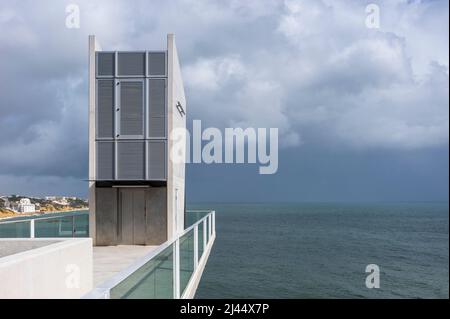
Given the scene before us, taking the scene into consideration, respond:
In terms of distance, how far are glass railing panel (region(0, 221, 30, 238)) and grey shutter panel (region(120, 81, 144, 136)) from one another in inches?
169

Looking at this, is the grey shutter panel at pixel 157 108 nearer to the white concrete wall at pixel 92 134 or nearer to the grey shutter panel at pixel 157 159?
the grey shutter panel at pixel 157 159

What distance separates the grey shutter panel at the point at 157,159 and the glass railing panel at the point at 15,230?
4.10 meters

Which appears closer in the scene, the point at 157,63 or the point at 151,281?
the point at 151,281

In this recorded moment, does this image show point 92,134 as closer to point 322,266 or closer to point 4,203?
point 322,266

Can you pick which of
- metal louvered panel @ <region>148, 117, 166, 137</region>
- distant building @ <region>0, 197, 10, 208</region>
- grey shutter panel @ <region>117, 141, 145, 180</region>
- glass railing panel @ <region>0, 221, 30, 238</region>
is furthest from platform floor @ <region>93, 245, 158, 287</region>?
distant building @ <region>0, 197, 10, 208</region>

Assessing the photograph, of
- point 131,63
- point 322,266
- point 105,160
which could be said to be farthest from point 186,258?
point 322,266

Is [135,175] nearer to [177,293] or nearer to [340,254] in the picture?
[177,293]

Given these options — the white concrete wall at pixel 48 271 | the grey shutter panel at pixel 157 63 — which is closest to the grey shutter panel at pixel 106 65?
the grey shutter panel at pixel 157 63

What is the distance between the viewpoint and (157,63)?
50.6 ft

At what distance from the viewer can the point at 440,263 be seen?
53719mm

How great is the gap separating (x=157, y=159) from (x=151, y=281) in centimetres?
1003

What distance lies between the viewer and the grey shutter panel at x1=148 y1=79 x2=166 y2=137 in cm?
1529

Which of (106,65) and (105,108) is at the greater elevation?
(106,65)

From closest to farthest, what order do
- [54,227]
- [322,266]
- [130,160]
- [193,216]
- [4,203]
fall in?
[54,227], [130,160], [193,216], [322,266], [4,203]
